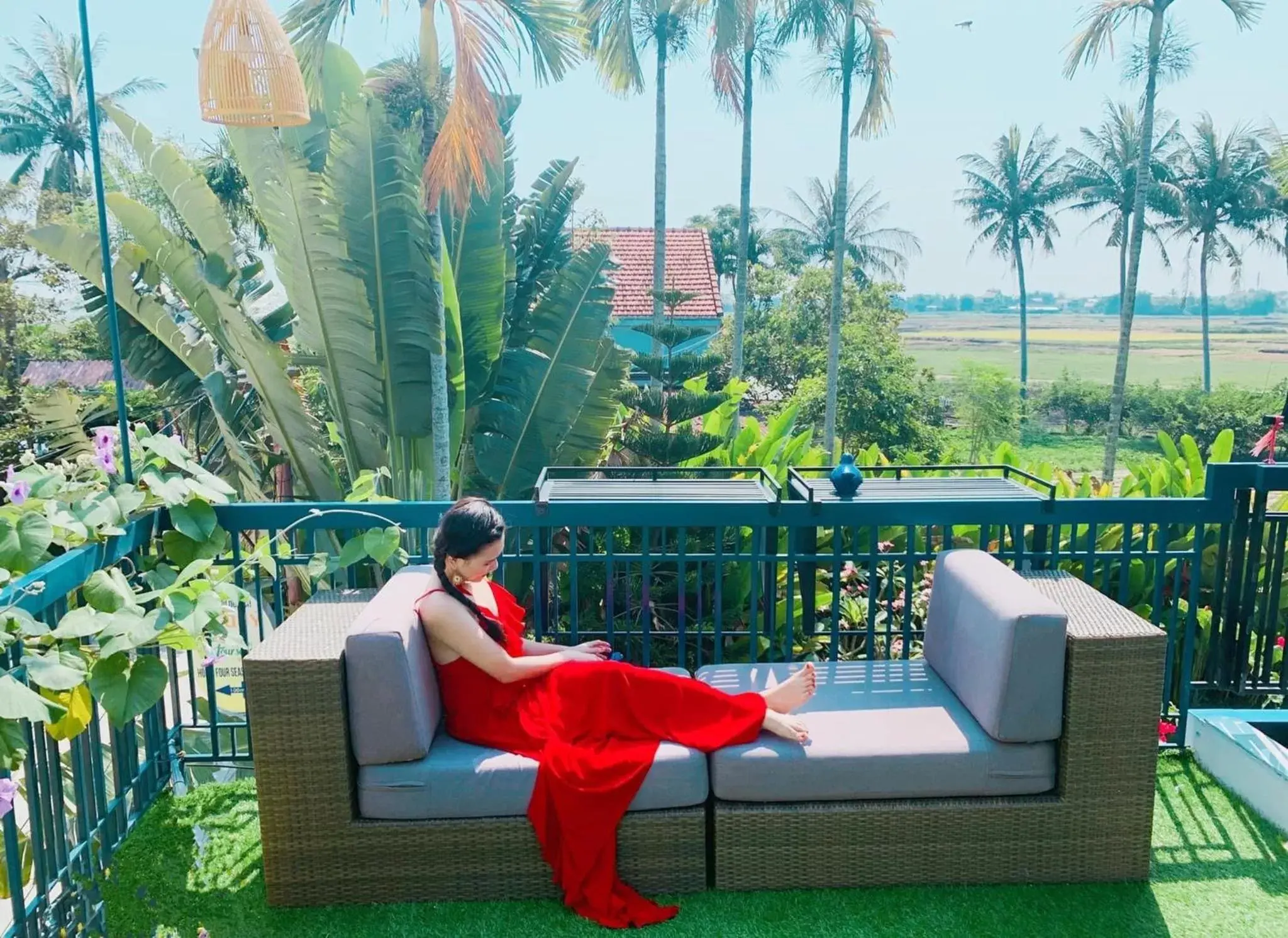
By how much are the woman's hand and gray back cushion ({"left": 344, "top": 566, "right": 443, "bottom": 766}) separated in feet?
1.47

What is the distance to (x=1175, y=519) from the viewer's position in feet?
9.43

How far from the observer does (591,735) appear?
2244mm

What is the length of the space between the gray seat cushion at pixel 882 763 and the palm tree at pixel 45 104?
3496 centimetres

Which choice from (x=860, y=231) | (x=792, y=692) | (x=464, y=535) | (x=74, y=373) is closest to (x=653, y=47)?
(x=74, y=373)

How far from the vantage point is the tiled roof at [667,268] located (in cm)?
2581

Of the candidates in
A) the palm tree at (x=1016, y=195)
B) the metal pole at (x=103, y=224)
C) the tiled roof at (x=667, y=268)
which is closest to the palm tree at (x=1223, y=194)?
the palm tree at (x=1016, y=195)

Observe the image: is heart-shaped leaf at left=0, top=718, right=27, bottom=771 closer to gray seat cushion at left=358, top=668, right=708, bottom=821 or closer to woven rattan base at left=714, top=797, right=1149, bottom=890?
gray seat cushion at left=358, top=668, right=708, bottom=821

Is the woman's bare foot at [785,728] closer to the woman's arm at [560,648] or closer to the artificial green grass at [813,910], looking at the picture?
the artificial green grass at [813,910]

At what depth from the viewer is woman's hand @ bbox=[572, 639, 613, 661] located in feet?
8.20

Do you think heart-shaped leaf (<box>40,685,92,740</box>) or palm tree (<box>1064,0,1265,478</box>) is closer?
heart-shaped leaf (<box>40,685,92,740</box>)

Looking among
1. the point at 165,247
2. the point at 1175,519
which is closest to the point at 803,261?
the point at 165,247

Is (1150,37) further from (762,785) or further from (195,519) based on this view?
(195,519)

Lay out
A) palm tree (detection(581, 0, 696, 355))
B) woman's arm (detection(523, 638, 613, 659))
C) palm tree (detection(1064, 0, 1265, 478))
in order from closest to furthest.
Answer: woman's arm (detection(523, 638, 613, 659)), palm tree (detection(581, 0, 696, 355)), palm tree (detection(1064, 0, 1265, 478))

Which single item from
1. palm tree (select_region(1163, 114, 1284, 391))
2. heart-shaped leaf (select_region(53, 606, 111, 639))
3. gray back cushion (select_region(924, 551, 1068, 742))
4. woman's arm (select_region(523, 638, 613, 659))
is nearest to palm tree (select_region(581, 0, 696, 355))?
woman's arm (select_region(523, 638, 613, 659))
